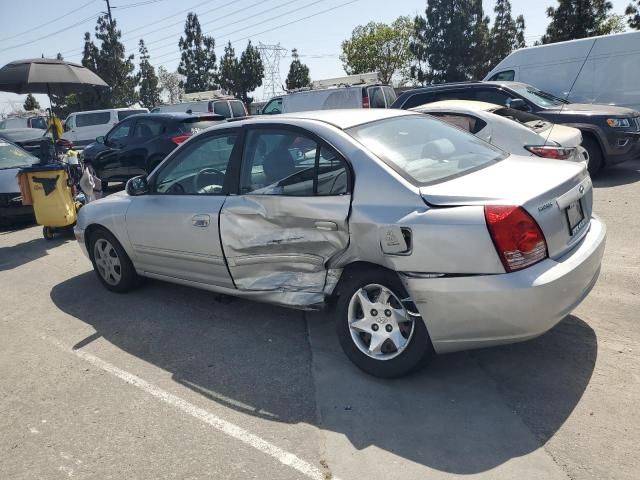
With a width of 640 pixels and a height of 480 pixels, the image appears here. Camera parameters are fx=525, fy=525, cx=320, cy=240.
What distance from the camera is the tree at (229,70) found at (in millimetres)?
47941

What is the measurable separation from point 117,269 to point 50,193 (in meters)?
3.24

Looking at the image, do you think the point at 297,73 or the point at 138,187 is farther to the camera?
the point at 297,73

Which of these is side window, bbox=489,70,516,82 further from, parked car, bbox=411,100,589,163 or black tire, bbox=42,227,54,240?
black tire, bbox=42,227,54,240

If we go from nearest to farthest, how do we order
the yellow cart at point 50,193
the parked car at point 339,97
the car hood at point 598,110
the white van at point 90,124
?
the yellow cart at point 50,193 < the car hood at point 598,110 < the parked car at point 339,97 < the white van at point 90,124

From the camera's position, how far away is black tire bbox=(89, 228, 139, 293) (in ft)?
16.8

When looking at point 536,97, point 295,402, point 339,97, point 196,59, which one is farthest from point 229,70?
point 295,402

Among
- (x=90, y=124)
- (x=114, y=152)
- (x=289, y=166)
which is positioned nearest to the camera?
(x=289, y=166)

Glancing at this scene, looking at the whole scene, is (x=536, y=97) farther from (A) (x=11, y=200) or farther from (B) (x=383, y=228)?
(A) (x=11, y=200)

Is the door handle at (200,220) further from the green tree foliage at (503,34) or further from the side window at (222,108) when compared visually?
the green tree foliage at (503,34)

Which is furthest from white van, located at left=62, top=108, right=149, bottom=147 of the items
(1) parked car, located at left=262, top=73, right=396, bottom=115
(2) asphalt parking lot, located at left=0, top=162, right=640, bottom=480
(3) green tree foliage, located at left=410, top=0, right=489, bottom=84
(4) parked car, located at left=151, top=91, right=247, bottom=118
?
(3) green tree foliage, located at left=410, top=0, right=489, bottom=84

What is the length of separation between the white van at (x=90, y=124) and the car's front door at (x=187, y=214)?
57.1ft

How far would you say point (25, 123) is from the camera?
26.6m

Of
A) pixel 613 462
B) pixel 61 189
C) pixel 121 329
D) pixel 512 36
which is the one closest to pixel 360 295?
pixel 613 462

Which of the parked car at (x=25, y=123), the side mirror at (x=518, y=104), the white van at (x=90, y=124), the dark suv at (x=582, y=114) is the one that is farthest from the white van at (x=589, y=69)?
the parked car at (x=25, y=123)
